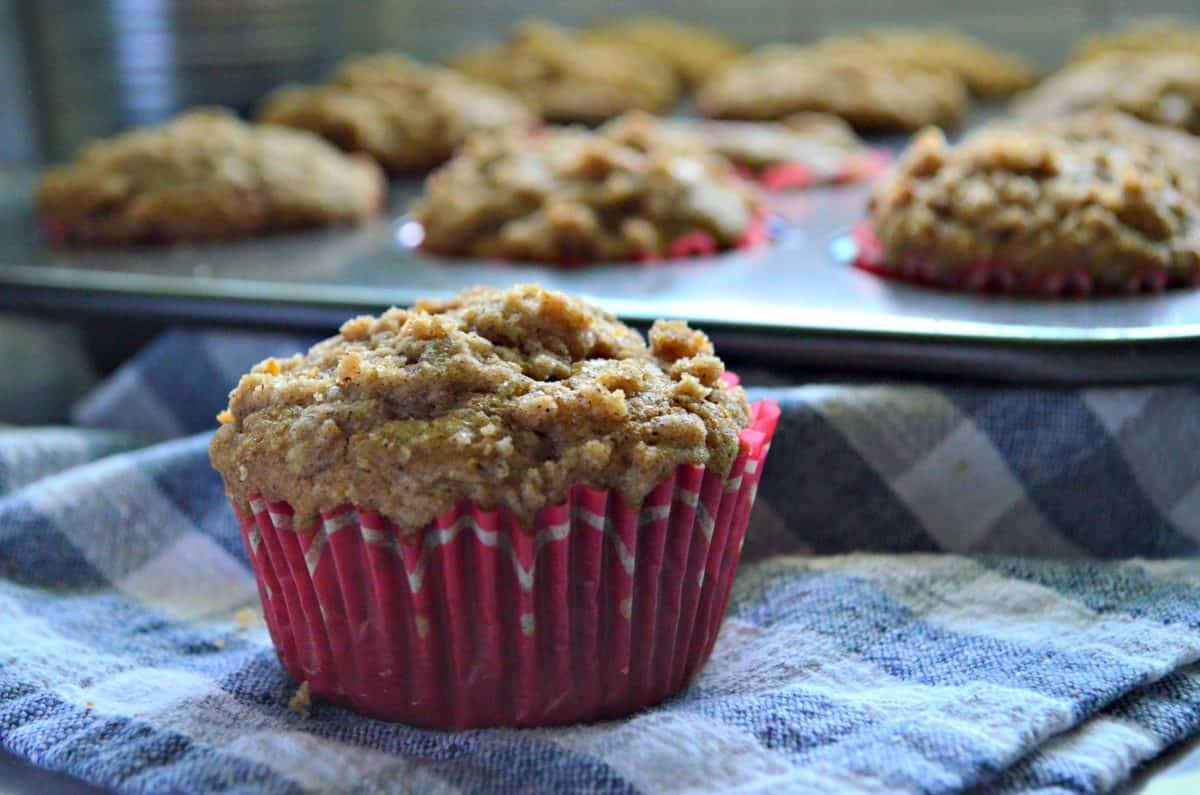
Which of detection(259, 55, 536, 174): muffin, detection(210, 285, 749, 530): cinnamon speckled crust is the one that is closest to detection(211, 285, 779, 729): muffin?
detection(210, 285, 749, 530): cinnamon speckled crust

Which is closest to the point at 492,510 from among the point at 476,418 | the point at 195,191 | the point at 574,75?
the point at 476,418

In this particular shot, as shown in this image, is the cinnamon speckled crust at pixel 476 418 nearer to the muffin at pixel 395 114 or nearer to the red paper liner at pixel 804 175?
the red paper liner at pixel 804 175

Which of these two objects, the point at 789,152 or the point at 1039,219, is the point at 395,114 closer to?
the point at 789,152

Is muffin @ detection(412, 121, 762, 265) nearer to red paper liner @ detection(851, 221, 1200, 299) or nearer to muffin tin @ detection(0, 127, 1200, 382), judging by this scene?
muffin tin @ detection(0, 127, 1200, 382)

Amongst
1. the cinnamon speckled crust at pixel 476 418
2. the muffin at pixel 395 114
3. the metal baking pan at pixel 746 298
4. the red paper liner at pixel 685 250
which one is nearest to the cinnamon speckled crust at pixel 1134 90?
the metal baking pan at pixel 746 298

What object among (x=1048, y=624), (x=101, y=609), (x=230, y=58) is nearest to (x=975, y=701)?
(x=1048, y=624)

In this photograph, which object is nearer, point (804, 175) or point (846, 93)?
point (804, 175)
